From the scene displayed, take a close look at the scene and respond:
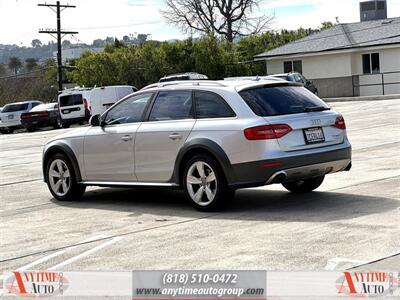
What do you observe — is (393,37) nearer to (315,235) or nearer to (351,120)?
(351,120)

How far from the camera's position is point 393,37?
4409 centimetres

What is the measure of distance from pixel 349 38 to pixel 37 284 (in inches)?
1723

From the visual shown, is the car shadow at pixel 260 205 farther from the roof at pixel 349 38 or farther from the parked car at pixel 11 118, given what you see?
the roof at pixel 349 38

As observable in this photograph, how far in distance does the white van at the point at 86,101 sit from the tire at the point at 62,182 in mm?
24342

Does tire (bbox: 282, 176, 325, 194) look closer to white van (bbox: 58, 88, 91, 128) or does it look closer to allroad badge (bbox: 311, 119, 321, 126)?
allroad badge (bbox: 311, 119, 321, 126)

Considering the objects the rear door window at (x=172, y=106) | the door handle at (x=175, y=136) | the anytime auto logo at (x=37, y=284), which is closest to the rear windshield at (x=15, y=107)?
the rear door window at (x=172, y=106)

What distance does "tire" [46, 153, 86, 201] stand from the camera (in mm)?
11297

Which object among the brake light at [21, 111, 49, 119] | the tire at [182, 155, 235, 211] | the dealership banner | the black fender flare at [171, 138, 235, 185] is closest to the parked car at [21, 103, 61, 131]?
the brake light at [21, 111, 49, 119]

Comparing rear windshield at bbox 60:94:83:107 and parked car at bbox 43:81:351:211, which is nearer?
parked car at bbox 43:81:351:211

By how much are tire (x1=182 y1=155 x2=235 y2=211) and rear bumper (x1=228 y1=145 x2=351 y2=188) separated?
0.18 meters

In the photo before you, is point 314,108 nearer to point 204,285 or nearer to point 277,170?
point 277,170

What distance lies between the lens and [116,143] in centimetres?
1059

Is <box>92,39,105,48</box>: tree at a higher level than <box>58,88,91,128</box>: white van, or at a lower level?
higher

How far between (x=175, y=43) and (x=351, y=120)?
89.7 feet
